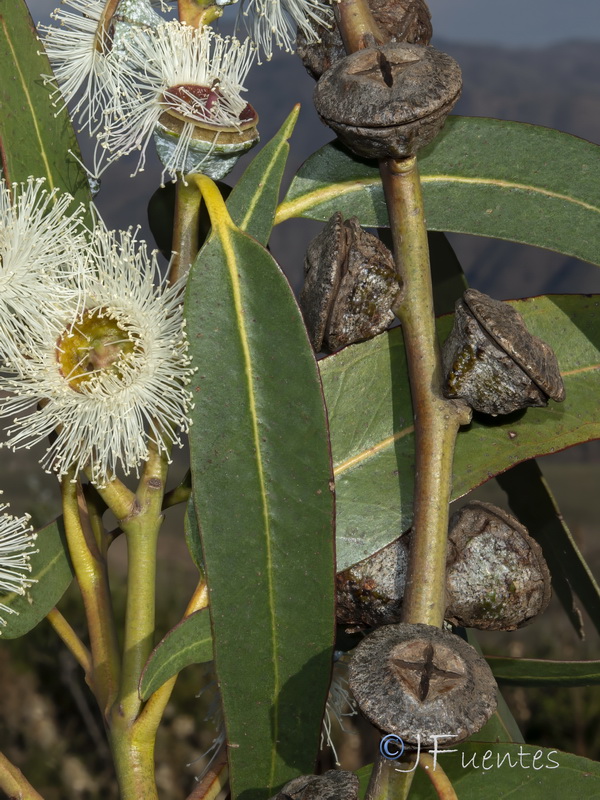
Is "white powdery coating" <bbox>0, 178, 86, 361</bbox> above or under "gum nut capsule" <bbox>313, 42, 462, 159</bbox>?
under

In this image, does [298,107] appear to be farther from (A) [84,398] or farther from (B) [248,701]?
(B) [248,701]

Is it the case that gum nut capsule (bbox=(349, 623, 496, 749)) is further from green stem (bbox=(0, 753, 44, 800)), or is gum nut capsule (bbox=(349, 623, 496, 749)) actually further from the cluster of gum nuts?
green stem (bbox=(0, 753, 44, 800))

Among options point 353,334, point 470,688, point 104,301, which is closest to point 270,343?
point 353,334

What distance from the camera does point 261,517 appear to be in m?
0.64

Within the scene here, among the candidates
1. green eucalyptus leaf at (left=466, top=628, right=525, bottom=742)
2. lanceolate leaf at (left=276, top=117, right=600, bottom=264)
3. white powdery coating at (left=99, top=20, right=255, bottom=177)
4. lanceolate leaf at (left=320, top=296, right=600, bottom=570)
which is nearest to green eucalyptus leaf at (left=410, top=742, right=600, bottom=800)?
green eucalyptus leaf at (left=466, top=628, right=525, bottom=742)

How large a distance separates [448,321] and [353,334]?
123 mm

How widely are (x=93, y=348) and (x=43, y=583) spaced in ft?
0.73

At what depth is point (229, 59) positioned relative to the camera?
770 mm

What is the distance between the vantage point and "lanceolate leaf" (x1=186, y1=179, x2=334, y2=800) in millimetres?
634

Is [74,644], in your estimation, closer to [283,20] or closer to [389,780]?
[389,780]

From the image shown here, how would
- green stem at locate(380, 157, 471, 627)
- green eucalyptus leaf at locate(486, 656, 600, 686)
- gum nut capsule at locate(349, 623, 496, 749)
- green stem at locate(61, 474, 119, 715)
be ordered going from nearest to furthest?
gum nut capsule at locate(349, 623, 496, 749), green stem at locate(380, 157, 471, 627), green stem at locate(61, 474, 119, 715), green eucalyptus leaf at locate(486, 656, 600, 686)

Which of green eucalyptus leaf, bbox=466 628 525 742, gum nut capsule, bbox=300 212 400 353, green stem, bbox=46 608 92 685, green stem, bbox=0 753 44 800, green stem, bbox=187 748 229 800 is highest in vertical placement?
gum nut capsule, bbox=300 212 400 353

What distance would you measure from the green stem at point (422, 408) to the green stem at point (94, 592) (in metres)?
0.27

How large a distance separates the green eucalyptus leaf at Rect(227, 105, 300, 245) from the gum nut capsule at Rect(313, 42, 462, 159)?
65mm
